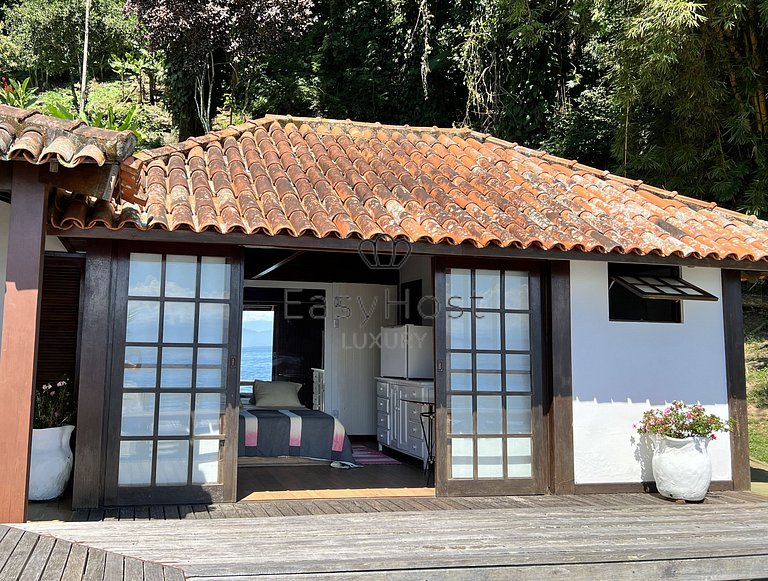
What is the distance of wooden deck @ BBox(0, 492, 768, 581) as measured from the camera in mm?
3572

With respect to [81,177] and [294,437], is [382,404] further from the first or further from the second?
[81,177]

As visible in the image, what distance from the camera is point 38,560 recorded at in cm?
350

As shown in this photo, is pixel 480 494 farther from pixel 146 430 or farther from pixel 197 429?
→ pixel 146 430

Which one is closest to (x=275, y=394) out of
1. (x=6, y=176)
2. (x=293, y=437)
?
(x=293, y=437)

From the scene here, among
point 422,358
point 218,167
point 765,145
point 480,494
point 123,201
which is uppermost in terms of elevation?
point 765,145

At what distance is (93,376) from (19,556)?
2706 mm

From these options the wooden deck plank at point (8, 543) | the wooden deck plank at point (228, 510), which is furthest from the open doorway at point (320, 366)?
the wooden deck plank at point (8, 543)

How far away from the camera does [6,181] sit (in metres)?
4.76

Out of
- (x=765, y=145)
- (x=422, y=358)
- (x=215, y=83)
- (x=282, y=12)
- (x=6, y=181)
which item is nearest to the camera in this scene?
(x=6, y=181)

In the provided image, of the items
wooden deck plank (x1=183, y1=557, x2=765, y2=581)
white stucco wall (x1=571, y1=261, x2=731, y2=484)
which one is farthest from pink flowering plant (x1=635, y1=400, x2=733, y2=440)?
wooden deck plank (x1=183, y1=557, x2=765, y2=581)

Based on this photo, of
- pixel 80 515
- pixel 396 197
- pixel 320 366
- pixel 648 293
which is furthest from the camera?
pixel 320 366

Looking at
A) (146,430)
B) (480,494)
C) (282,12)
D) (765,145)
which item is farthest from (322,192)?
(282,12)

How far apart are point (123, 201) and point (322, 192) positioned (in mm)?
1843

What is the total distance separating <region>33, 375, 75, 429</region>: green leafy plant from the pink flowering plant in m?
5.49
